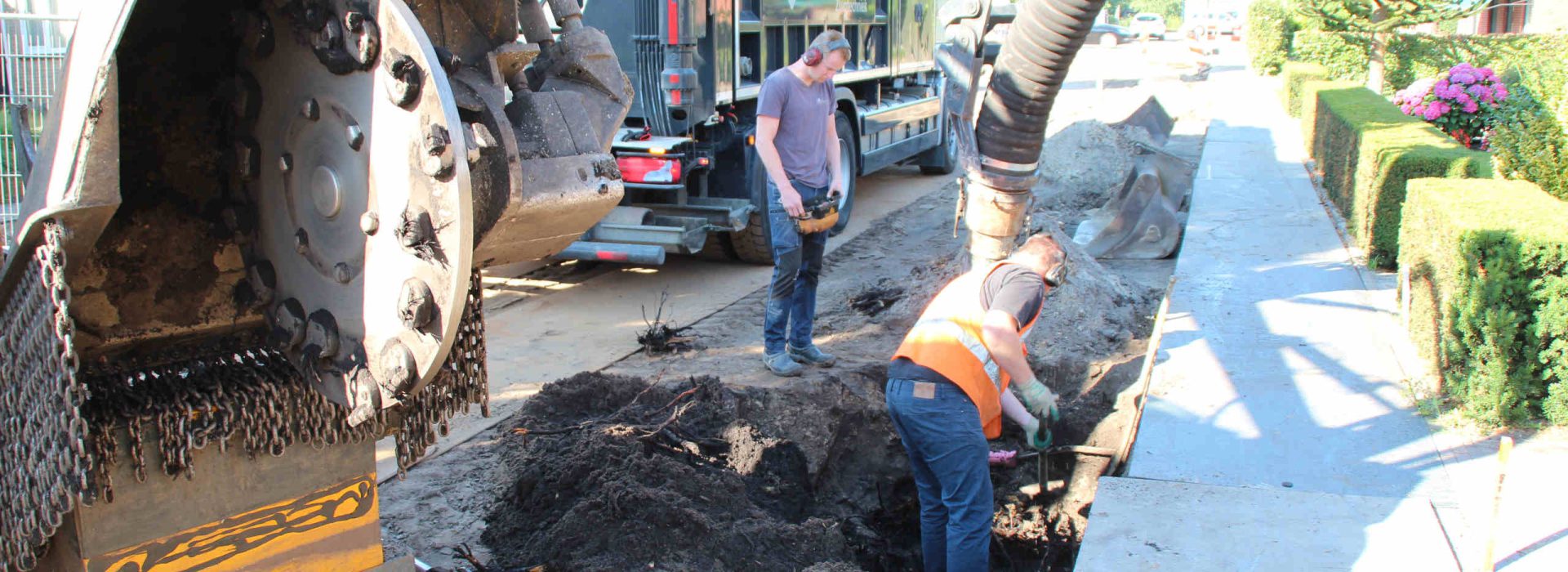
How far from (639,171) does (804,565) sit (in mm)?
4191

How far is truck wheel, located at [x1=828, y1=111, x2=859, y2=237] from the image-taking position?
9367 millimetres

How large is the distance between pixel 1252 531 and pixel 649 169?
190 inches

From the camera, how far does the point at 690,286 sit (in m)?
8.30

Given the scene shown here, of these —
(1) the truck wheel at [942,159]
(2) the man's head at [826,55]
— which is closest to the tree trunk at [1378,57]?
(1) the truck wheel at [942,159]

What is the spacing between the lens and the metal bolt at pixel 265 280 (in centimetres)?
240

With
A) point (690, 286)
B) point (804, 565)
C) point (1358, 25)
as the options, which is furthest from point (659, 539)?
point (1358, 25)

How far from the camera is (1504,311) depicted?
4.58m

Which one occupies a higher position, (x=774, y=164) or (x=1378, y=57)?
(x=1378, y=57)

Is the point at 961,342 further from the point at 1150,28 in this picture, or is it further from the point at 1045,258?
the point at 1150,28

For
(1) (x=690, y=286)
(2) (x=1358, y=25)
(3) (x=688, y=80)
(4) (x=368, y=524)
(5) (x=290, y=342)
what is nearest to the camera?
(5) (x=290, y=342)

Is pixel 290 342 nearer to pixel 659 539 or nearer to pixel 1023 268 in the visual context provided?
pixel 659 539

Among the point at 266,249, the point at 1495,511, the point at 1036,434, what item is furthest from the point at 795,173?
the point at 266,249

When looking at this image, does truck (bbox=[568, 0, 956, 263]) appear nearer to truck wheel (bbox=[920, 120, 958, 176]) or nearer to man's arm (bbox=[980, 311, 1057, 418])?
man's arm (bbox=[980, 311, 1057, 418])

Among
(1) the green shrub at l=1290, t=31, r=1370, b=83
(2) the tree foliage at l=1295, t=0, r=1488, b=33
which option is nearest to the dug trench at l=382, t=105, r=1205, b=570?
(2) the tree foliage at l=1295, t=0, r=1488, b=33
